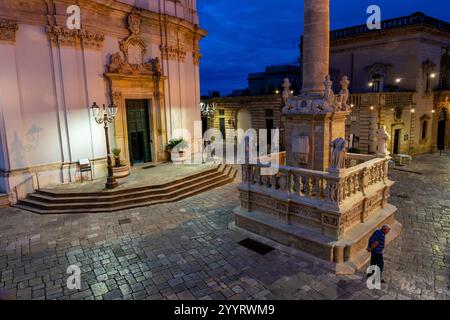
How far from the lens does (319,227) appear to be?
6.99 metres

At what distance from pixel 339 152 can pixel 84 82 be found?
10.9m

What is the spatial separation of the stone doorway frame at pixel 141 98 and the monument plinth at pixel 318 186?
26.0ft

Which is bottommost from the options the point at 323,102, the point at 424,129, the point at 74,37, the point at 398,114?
the point at 424,129

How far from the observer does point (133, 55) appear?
46.7 feet

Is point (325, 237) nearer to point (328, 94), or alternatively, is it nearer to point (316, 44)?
point (328, 94)

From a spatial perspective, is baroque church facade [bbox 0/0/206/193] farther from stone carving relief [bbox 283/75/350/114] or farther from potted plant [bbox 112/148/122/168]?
stone carving relief [bbox 283/75/350/114]

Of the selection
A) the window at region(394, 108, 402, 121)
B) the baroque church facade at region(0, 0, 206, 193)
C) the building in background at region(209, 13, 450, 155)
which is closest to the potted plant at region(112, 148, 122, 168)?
the baroque church facade at region(0, 0, 206, 193)

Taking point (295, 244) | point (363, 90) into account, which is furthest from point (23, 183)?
point (363, 90)

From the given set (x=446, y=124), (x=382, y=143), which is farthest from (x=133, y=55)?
(x=446, y=124)

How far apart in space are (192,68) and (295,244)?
43.7 feet

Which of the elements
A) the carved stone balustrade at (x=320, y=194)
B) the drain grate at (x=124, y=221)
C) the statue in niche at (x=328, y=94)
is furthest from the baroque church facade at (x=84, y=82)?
the statue in niche at (x=328, y=94)

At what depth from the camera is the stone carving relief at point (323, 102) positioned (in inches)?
306

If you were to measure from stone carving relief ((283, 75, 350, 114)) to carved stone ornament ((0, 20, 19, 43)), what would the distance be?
→ 1002 centimetres

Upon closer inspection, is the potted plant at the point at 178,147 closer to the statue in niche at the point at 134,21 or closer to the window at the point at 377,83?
the statue in niche at the point at 134,21
